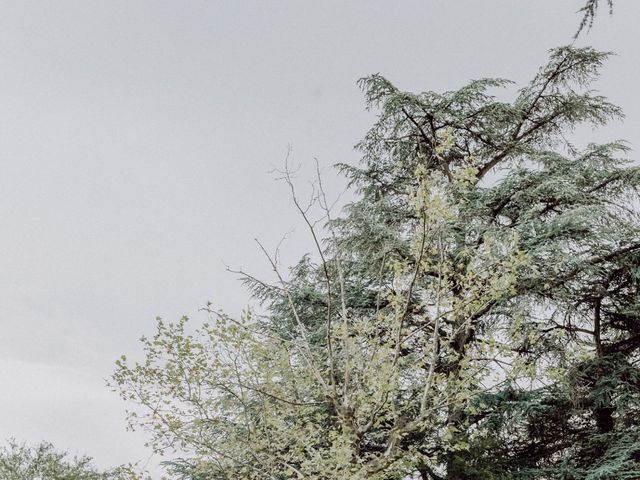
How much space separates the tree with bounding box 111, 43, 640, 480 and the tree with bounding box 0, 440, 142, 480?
1282 cm

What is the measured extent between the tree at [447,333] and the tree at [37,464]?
12.8 m

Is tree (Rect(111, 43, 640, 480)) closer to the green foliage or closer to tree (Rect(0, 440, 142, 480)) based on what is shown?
the green foliage

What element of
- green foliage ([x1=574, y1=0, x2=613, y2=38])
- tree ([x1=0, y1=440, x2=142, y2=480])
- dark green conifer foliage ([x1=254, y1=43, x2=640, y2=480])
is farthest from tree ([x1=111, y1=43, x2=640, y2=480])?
tree ([x1=0, y1=440, x2=142, y2=480])

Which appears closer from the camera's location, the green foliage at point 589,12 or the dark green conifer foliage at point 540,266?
the green foliage at point 589,12

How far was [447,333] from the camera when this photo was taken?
9867 mm

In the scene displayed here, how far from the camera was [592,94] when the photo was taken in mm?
11258

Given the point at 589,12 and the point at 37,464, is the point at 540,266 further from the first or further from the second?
the point at 37,464

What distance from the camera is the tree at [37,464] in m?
19.5

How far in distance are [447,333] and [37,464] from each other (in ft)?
61.0

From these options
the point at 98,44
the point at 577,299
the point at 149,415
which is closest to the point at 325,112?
the point at 98,44

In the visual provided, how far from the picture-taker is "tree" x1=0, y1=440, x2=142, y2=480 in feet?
63.9

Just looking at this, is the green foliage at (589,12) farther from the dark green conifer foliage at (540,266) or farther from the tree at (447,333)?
the dark green conifer foliage at (540,266)

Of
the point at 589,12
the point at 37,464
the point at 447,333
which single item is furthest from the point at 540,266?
the point at 37,464

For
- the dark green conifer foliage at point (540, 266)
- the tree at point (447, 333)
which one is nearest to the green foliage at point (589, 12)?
the tree at point (447, 333)
